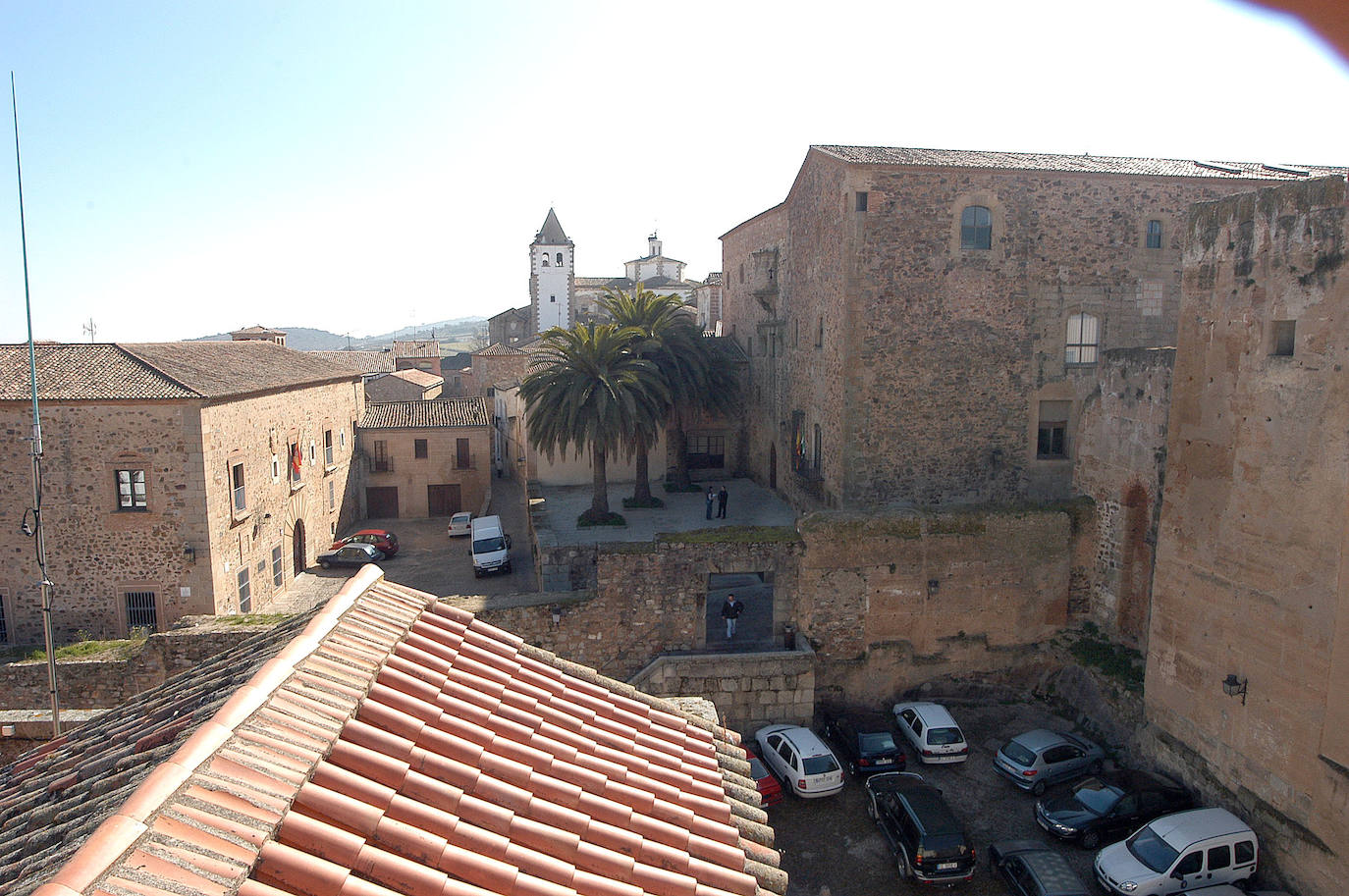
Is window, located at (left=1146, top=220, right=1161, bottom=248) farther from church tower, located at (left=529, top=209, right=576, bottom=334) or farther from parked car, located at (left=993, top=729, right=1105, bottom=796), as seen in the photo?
church tower, located at (left=529, top=209, right=576, bottom=334)

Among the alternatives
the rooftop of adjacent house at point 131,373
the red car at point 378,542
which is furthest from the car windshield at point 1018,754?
the red car at point 378,542

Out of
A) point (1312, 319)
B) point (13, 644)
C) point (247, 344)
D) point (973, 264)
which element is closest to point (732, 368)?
point (973, 264)

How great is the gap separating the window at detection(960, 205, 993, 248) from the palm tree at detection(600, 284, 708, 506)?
9.35m

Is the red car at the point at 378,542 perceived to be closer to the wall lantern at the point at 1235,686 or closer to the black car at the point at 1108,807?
the black car at the point at 1108,807

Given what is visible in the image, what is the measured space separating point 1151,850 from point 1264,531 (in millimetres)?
4934

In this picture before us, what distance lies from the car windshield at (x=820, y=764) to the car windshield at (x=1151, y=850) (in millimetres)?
4552

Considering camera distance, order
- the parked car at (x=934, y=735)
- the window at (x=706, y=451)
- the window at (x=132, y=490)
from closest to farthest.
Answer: the parked car at (x=934, y=735), the window at (x=132, y=490), the window at (x=706, y=451)

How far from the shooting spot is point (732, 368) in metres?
29.7

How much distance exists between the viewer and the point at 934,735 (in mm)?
16203

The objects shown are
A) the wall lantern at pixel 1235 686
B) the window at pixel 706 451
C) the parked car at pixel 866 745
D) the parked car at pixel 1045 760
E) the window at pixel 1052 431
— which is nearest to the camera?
the wall lantern at pixel 1235 686

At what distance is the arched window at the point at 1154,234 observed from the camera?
2188 centimetres

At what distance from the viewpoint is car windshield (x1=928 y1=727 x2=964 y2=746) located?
635 inches

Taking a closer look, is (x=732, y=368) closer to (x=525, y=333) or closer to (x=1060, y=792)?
(x=1060, y=792)

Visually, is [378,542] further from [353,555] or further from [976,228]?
[976,228]
